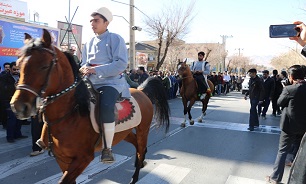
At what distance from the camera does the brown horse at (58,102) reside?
2.26 m

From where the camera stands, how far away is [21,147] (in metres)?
6.05

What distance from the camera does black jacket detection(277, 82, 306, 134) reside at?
411 centimetres

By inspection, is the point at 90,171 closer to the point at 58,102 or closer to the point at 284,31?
the point at 58,102

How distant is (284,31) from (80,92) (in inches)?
82.0

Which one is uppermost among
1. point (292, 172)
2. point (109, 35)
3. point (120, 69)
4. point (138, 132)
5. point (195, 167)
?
point (109, 35)

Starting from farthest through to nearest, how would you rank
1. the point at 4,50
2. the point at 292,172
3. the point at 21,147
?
1. the point at 4,50
2. the point at 21,147
3. the point at 292,172

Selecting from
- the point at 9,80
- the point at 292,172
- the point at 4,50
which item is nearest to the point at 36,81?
the point at 292,172

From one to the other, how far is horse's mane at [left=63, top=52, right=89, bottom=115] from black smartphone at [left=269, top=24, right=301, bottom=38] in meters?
1.96

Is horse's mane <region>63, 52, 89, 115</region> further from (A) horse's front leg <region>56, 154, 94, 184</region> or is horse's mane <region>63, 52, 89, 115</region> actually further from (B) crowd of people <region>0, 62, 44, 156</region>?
(B) crowd of people <region>0, 62, 44, 156</region>

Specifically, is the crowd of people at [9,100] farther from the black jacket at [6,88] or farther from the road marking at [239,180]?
the road marking at [239,180]

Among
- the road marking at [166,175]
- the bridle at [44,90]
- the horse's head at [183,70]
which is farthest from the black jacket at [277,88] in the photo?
the bridle at [44,90]

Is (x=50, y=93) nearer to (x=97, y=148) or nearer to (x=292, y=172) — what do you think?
(x=97, y=148)

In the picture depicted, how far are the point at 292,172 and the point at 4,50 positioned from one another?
10351mm

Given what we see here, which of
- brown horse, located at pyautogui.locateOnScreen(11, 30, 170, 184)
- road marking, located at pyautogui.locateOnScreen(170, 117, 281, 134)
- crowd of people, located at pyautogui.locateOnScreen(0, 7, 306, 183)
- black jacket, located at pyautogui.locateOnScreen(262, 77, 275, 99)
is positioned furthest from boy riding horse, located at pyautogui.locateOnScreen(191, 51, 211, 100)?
brown horse, located at pyautogui.locateOnScreen(11, 30, 170, 184)
